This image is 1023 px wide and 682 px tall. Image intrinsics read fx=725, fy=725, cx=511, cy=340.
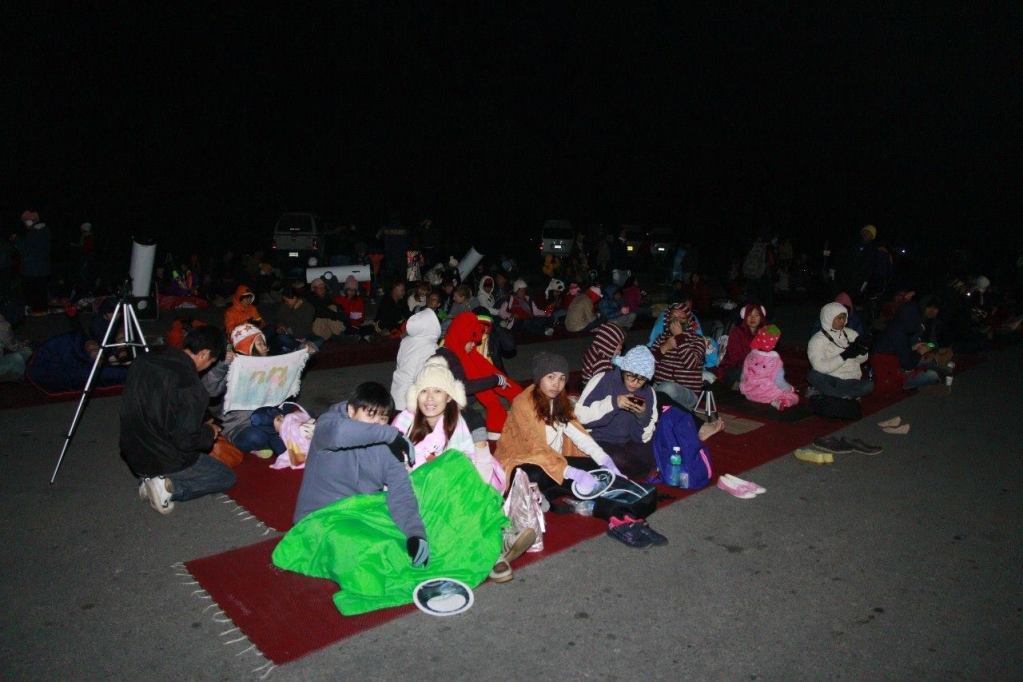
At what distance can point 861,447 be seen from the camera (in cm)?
735

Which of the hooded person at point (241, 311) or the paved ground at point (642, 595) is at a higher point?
the hooded person at point (241, 311)

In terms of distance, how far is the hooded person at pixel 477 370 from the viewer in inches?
283

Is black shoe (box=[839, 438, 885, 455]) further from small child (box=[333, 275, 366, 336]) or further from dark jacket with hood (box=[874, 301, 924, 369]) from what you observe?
small child (box=[333, 275, 366, 336])

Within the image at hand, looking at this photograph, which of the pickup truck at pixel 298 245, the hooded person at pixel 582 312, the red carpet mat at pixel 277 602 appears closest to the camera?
the red carpet mat at pixel 277 602

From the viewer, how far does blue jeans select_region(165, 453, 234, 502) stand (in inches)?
213

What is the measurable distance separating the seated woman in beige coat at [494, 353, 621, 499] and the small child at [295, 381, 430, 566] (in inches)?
49.5

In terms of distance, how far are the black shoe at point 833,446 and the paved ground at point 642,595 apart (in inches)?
24.5

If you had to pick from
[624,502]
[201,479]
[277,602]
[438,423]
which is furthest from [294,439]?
[624,502]

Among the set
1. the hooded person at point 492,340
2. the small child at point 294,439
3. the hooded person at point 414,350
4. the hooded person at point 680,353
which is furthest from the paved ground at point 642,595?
the hooded person at point 492,340

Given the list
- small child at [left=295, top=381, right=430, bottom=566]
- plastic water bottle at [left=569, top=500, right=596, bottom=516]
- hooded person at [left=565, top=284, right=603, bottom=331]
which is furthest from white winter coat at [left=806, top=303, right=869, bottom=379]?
small child at [left=295, top=381, right=430, bottom=566]

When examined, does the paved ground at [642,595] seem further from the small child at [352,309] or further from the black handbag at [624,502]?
the small child at [352,309]

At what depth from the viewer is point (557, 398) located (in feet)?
18.2

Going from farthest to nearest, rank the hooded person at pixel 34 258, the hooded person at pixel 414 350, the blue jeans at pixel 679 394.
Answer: the hooded person at pixel 34 258
the blue jeans at pixel 679 394
the hooded person at pixel 414 350

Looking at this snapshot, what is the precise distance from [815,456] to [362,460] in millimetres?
4579
